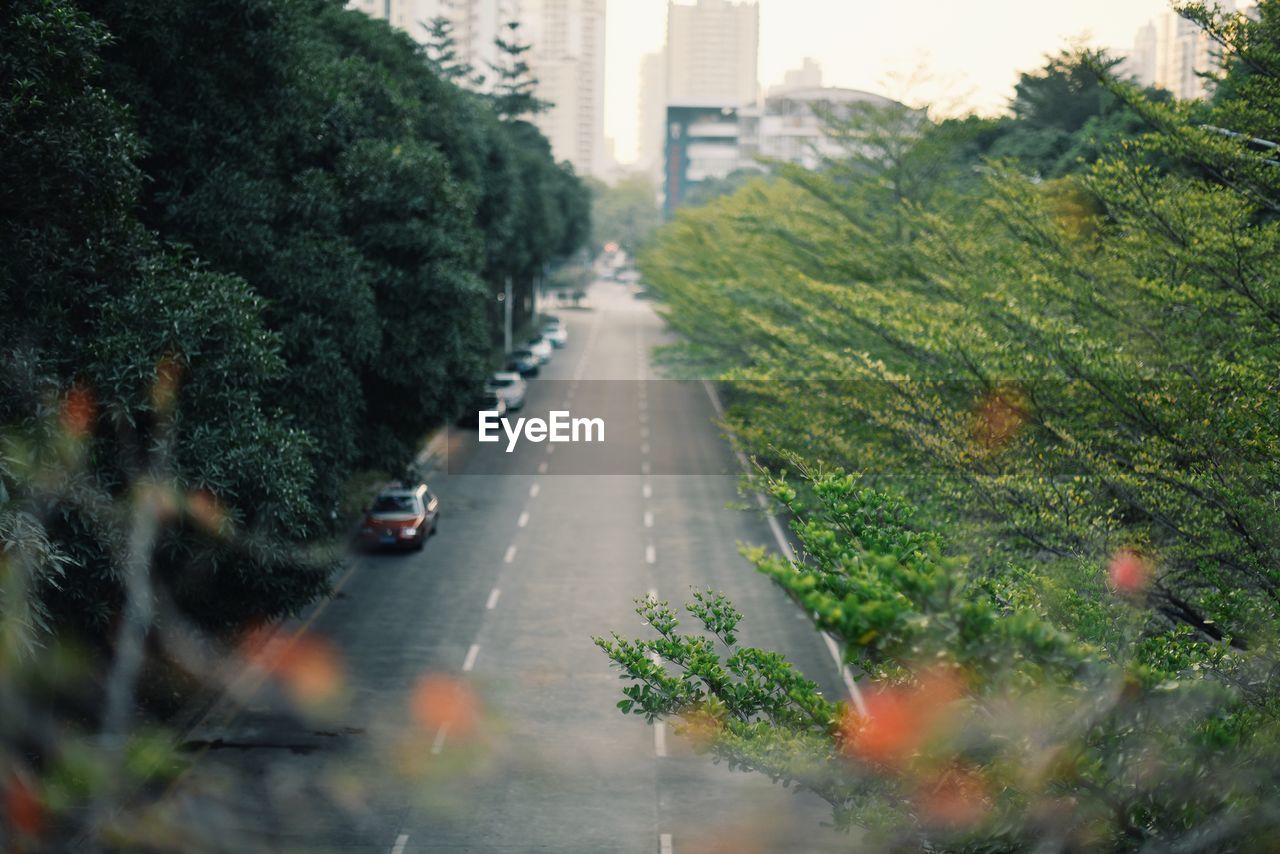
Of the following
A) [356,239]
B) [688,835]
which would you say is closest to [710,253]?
[356,239]

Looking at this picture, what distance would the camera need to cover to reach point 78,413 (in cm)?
1392

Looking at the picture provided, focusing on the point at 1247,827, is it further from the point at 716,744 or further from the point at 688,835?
the point at 688,835

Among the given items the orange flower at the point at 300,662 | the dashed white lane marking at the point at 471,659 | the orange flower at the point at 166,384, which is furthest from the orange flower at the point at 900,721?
the dashed white lane marking at the point at 471,659

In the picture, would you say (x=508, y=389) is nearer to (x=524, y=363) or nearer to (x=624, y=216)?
(x=524, y=363)

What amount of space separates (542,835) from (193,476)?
589cm

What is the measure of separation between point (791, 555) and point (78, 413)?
62.8 feet

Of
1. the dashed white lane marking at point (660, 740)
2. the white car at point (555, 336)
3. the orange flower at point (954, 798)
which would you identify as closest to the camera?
the orange flower at point (954, 798)

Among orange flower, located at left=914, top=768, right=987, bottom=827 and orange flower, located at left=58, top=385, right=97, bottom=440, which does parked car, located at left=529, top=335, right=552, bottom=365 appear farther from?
orange flower, located at left=914, top=768, right=987, bottom=827

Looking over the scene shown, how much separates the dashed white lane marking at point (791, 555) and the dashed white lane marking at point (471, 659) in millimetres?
5555

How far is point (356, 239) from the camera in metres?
23.5

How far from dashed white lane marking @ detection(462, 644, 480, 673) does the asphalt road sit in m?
0.05

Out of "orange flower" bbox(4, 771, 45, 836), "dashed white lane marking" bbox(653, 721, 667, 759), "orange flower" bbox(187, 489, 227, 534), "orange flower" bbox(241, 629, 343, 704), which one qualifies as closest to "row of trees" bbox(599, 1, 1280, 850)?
"dashed white lane marking" bbox(653, 721, 667, 759)

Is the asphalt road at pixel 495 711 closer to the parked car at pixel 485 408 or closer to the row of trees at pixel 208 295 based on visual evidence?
the row of trees at pixel 208 295

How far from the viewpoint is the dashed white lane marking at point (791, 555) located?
68.3 feet
